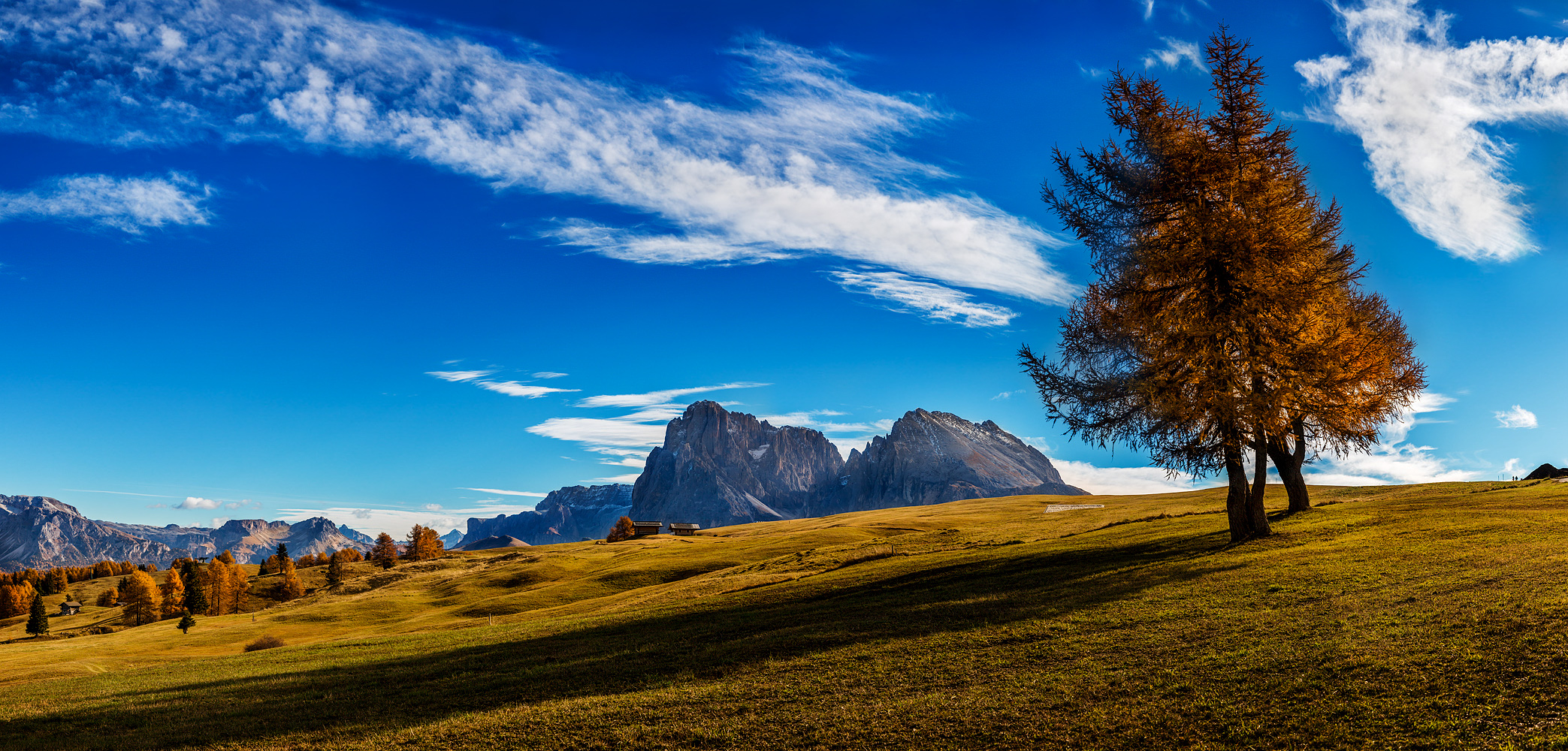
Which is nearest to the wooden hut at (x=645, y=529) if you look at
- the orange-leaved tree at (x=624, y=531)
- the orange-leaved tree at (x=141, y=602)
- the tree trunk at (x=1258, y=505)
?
the orange-leaved tree at (x=624, y=531)

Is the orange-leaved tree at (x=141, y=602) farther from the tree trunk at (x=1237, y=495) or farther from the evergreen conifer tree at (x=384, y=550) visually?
the tree trunk at (x=1237, y=495)

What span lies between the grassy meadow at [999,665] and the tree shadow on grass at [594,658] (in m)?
0.15

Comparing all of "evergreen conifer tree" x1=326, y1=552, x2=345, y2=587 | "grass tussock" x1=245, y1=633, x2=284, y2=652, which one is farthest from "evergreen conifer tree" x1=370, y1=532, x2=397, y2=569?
"grass tussock" x1=245, y1=633, x2=284, y2=652

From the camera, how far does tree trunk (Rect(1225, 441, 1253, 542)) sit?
108ft

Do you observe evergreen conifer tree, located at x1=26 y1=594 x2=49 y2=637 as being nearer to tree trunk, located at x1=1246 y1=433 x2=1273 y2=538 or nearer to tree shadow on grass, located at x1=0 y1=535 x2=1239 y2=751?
tree shadow on grass, located at x1=0 y1=535 x2=1239 y2=751

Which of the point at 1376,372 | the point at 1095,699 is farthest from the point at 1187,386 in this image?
the point at 1095,699

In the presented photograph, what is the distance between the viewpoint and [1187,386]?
3175 cm

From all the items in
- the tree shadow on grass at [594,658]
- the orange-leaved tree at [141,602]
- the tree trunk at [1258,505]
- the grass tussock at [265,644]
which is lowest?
the orange-leaved tree at [141,602]

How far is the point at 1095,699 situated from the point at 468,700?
15.0m

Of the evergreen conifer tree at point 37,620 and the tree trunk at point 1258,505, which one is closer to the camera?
the tree trunk at point 1258,505

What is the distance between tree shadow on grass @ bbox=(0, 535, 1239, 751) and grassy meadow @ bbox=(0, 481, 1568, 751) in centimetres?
15

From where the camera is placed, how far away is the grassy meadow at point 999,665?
13.5m

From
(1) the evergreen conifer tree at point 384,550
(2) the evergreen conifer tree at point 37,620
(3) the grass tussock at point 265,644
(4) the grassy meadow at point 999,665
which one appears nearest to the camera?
(4) the grassy meadow at point 999,665

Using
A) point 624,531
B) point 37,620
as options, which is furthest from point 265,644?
point 624,531
